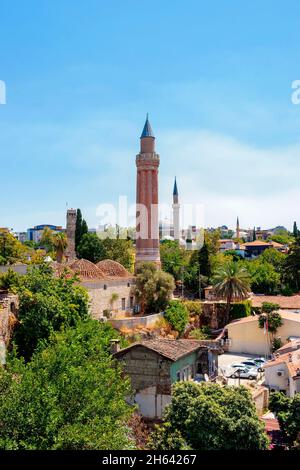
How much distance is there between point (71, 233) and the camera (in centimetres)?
6250

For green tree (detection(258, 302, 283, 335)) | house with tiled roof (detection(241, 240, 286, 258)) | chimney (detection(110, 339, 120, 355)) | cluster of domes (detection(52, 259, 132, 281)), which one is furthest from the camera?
house with tiled roof (detection(241, 240, 286, 258))

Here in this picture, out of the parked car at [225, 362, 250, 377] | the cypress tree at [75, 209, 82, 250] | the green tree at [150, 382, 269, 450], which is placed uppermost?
the cypress tree at [75, 209, 82, 250]

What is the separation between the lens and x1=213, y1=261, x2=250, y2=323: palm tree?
33.7 m

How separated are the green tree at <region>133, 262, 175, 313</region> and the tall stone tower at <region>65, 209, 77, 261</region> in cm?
2712

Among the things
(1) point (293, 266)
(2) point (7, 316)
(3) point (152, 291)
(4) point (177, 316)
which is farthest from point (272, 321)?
(2) point (7, 316)

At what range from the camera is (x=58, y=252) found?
138ft

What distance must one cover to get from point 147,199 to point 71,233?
26703 mm

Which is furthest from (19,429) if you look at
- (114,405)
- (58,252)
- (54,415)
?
(58,252)

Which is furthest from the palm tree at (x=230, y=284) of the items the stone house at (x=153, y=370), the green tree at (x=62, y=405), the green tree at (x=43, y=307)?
the green tree at (x=62, y=405)

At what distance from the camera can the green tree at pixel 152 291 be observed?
29812 mm

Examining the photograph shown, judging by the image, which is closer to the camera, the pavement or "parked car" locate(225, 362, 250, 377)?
the pavement

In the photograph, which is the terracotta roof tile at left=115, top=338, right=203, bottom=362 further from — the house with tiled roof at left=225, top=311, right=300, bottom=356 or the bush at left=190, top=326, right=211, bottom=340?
the house with tiled roof at left=225, top=311, right=300, bottom=356

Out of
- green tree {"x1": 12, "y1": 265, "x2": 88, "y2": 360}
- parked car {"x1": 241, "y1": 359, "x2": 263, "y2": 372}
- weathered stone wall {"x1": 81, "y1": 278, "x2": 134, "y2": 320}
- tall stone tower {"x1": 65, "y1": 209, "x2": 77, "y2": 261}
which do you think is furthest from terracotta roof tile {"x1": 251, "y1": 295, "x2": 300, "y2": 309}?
tall stone tower {"x1": 65, "y1": 209, "x2": 77, "y2": 261}

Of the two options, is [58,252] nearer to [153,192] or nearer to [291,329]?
[153,192]
